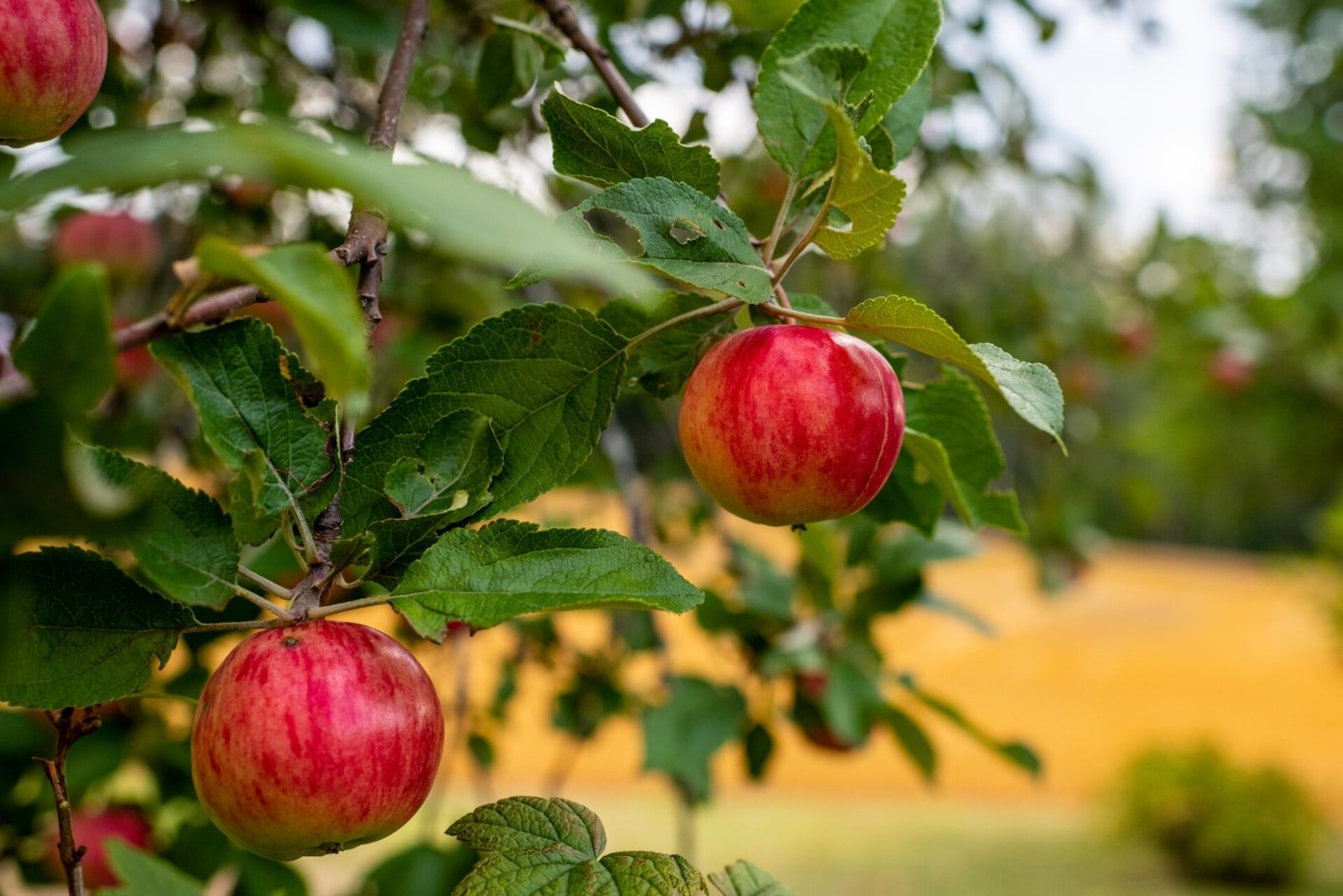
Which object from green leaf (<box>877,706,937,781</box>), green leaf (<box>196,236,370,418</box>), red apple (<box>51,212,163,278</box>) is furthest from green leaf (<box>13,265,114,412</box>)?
red apple (<box>51,212,163,278</box>)

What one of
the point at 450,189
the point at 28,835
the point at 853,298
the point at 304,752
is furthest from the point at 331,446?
the point at 853,298

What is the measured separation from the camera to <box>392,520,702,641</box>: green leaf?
1.36 ft

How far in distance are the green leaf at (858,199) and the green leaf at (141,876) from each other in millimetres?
509

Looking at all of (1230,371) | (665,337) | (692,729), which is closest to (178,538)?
(665,337)

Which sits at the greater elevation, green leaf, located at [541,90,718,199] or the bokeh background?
green leaf, located at [541,90,718,199]

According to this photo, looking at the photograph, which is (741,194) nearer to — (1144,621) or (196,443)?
(196,443)

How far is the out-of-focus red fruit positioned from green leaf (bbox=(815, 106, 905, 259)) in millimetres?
3159

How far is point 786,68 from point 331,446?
0.26m

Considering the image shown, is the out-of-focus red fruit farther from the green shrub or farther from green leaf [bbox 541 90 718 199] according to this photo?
green leaf [bbox 541 90 718 199]

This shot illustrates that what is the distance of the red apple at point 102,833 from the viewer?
1.15 meters

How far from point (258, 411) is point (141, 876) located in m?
0.33

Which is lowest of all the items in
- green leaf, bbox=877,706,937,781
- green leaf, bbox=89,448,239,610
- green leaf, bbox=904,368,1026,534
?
green leaf, bbox=877,706,937,781

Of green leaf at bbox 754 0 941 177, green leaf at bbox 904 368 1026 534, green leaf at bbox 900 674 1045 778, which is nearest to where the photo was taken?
green leaf at bbox 754 0 941 177

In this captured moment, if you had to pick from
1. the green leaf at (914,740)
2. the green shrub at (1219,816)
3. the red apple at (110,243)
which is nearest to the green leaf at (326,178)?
the green leaf at (914,740)
